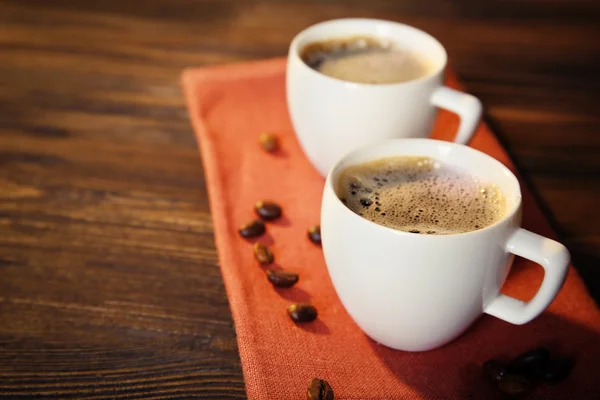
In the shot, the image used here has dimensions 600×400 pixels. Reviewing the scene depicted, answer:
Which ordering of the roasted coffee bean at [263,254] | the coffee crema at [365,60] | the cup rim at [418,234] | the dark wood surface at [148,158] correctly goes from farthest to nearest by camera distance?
the coffee crema at [365,60]
the roasted coffee bean at [263,254]
the dark wood surface at [148,158]
the cup rim at [418,234]

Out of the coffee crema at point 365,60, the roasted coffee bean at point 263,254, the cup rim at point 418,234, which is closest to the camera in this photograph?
the cup rim at point 418,234

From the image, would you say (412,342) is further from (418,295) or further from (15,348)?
(15,348)

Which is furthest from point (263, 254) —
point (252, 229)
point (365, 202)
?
point (365, 202)

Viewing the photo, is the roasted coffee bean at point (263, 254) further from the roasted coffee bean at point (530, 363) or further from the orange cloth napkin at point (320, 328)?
the roasted coffee bean at point (530, 363)

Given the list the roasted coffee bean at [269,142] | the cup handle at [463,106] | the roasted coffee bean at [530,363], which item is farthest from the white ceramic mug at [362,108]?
the roasted coffee bean at [530,363]

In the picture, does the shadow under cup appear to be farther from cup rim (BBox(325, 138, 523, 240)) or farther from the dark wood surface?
the dark wood surface

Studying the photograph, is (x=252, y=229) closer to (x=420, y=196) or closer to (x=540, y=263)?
(x=420, y=196)

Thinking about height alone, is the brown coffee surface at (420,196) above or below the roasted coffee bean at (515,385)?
above
